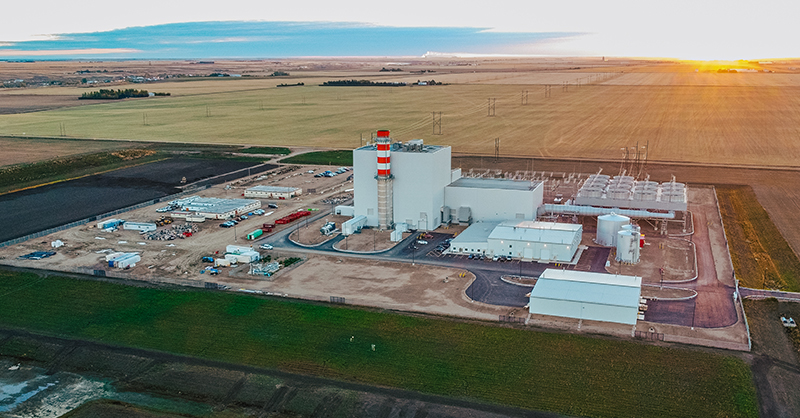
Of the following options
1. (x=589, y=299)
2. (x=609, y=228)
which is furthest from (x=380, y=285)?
(x=609, y=228)

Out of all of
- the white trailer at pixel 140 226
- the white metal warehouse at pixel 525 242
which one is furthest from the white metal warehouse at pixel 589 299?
the white trailer at pixel 140 226

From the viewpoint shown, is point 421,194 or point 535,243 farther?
point 421,194

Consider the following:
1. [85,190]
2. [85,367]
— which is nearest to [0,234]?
[85,190]

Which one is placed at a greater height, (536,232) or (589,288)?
(536,232)

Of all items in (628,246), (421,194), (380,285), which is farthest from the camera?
(421,194)

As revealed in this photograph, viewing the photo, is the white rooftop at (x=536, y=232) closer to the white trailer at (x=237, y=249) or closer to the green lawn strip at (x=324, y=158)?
the white trailer at (x=237, y=249)

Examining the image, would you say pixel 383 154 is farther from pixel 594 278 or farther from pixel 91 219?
pixel 91 219

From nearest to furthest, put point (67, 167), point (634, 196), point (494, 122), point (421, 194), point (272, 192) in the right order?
point (421, 194)
point (634, 196)
point (272, 192)
point (67, 167)
point (494, 122)

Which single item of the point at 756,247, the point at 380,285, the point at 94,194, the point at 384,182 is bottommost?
the point at 380,285

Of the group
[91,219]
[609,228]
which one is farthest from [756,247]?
[91,219]

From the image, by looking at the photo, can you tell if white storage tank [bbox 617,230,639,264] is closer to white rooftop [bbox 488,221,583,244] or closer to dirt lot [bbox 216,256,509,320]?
white rooftop [bbox 488,221,583,244]
